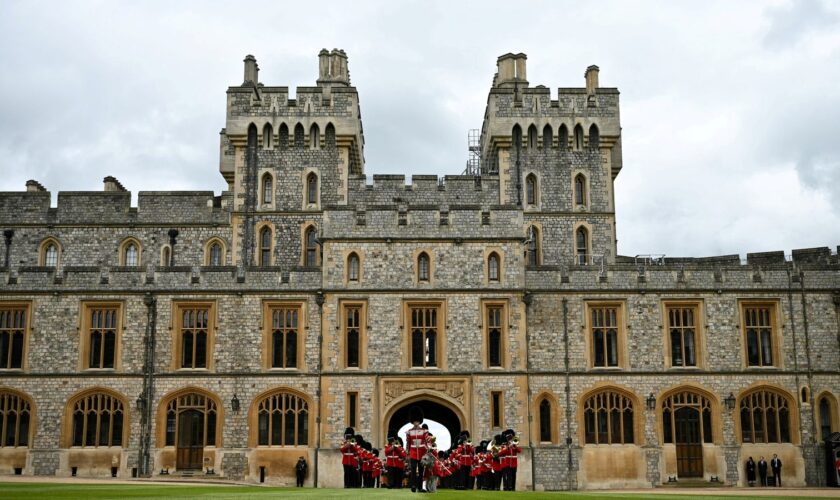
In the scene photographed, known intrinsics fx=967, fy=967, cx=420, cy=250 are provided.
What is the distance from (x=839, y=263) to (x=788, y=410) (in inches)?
230

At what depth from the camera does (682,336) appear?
116 ft

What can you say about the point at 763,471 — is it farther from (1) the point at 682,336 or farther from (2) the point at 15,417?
(2) the point at 15,417

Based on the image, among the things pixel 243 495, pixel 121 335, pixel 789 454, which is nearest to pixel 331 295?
pixel 121 335

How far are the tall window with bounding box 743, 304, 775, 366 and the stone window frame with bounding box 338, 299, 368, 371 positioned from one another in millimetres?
13892

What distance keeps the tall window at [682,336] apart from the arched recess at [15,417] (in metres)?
23.0

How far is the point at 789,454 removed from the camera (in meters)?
34.7

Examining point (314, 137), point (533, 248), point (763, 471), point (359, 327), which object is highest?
point (314, 137)

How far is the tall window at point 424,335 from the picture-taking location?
3438 centimetres

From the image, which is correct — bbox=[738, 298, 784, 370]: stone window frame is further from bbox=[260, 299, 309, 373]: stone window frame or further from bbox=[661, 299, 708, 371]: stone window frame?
bbox=[260, 299, 309, 373]: stone window frame

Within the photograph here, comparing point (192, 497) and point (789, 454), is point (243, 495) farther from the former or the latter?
point (789, 454)

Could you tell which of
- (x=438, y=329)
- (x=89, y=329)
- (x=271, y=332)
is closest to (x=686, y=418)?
(x=438, y=329)

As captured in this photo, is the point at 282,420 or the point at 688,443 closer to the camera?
the point at 282,420

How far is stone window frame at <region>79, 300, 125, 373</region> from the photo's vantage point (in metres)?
34.3

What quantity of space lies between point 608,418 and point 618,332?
3117 mm
